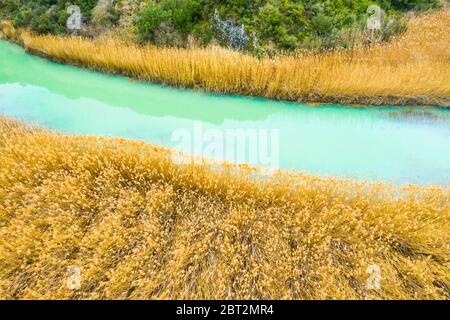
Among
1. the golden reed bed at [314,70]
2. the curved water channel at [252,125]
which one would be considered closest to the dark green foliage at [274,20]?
the golden reed bed at [314,70]

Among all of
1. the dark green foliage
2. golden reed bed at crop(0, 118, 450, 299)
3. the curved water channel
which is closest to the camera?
golden reed bed at crop(0, 118, 450, 299)

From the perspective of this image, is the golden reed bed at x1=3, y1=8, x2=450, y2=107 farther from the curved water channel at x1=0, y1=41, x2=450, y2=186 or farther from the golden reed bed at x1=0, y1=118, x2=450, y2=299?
the golden reed bed at x1=0, y1=118, x2=450, y2=299

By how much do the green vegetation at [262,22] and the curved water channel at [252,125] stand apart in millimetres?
1803

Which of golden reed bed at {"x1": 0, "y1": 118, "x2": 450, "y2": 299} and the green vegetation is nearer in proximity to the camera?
golden reed bed at {"x1": 0, "y1": 118, "x2": 450, "y2": 299}

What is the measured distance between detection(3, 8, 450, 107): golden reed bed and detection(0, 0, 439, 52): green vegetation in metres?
0.51

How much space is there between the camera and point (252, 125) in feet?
24.5

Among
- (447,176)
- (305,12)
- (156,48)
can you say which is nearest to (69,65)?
(156,48)

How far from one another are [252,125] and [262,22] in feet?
11.6

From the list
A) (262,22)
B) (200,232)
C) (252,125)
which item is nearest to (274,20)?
(262,22)

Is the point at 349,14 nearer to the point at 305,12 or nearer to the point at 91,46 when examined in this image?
the point at 305,12

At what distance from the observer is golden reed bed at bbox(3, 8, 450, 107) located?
315 inches

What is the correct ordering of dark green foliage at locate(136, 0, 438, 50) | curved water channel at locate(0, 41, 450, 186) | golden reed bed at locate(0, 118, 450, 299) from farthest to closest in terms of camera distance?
dark green foliage at locate(136, 0, 438, 50) → curved water channel at locate(0, 41, 450, 186) → golden reed bed at locate(0, 118, 450, 299)

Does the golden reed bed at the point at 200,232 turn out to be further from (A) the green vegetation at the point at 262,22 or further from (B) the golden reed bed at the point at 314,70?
(A) the green vegetation at the point at 262,22

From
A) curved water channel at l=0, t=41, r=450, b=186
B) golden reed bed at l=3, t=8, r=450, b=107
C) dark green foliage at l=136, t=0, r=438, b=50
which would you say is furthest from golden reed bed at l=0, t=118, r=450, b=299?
dark green foliage at l=136, t=0, r=438, b=50
